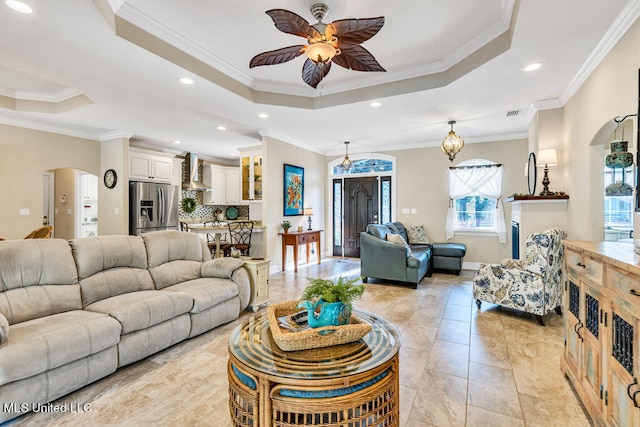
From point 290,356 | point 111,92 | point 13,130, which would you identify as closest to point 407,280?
point 290,356

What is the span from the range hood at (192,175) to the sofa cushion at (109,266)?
4651 millimetres

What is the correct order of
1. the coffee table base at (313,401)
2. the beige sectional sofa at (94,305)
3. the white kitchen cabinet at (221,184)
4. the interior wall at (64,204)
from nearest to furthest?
the coffee table base at (313,401), the beige sectional sofa at (94,305), the interior wall at (64,204), the white kitchen cabinet at (221,184)

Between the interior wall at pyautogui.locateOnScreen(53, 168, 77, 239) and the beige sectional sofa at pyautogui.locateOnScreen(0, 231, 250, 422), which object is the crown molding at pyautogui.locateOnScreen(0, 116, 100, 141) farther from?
the beige sectional sofa at pyautogui.locateOnScreen(0, 231, 250, 422)

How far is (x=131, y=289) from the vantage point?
2891 mm

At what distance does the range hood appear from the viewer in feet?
24.8

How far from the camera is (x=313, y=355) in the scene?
1509 mm

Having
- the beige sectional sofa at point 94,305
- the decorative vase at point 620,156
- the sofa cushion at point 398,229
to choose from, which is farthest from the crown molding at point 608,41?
the beige sectional sofa at point 94,305

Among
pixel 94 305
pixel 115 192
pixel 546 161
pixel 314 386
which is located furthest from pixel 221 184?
pixel 314 386

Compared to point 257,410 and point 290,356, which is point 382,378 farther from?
point 257,410

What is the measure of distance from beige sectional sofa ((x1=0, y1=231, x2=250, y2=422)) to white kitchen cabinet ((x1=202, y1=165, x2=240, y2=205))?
467cm

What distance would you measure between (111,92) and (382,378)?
4.36 m

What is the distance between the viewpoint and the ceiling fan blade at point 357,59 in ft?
7.83

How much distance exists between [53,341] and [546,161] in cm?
520

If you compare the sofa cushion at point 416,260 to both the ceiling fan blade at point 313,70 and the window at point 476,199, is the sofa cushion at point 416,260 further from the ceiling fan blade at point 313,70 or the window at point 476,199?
the ceiling fan blade at point 313,70
